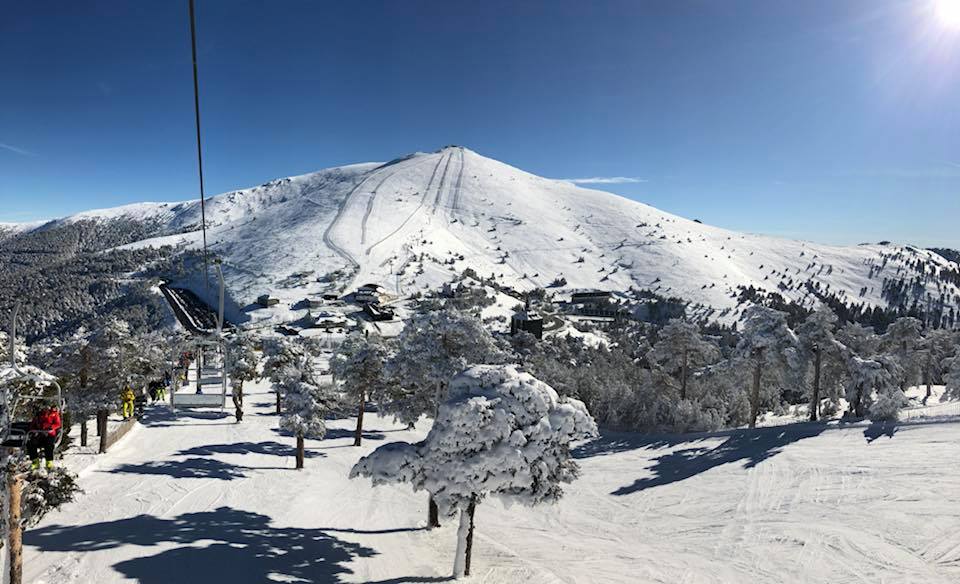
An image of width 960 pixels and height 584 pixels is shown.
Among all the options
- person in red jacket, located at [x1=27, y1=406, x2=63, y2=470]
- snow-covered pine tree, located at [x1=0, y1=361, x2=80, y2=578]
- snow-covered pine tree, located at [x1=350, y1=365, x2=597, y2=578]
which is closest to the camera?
snow-covered pine tree, located at [x1=0, y1=361, x2=80, y2=578]

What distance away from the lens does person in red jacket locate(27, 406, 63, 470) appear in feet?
34.1

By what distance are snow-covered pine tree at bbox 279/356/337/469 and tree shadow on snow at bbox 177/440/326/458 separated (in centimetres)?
380

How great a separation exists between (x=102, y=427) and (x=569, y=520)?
25.5 metres

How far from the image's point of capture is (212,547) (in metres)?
17.5

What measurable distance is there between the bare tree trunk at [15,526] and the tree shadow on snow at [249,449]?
1735 cm

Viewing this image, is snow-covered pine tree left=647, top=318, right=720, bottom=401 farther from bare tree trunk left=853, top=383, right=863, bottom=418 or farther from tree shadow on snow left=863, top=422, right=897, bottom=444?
tree shadow on snow left=863, top=422, right=897, bottom=444

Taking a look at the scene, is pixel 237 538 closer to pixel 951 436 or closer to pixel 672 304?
pixel 951 436

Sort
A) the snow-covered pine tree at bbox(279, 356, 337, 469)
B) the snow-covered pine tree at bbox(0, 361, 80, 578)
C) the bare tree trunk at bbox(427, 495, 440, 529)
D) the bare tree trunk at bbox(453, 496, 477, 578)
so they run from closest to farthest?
1. the snow-covered pine tree at bbox(0, 361, 80, 578)
2. the bare tree trunk at bbox(453, 496, 477, 578)
3. the bare tree trunk at bbox(427, 495, 440, 529)
4. the snow-covered pine tree at bbox(279, 356, 337, 469)

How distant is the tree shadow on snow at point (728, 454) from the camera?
1112 inches

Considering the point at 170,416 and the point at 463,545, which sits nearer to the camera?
the point at 463,545

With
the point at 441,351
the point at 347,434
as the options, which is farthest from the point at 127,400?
the point at 441,351

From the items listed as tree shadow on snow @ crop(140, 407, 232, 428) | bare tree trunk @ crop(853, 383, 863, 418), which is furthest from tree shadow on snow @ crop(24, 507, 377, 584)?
bare tree trunk @ crop(853, 383, 863, 418)

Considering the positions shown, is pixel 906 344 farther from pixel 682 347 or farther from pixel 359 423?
pixel 359 423

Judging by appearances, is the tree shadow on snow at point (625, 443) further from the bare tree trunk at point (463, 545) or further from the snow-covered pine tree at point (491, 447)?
the snow-covered pine tree at point (491, 447)
